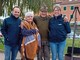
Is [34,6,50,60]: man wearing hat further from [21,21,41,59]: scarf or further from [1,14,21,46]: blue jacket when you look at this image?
[1,14,21,46]: blue jacket

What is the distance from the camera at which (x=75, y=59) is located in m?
8.59

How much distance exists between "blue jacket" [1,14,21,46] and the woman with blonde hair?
156 millimetres

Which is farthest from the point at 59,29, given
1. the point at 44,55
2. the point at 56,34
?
the point at 44,55

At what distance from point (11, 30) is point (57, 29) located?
1.21 m

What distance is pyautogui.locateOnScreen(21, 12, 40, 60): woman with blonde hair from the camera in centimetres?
782

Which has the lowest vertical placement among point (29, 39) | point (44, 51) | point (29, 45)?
point (44, 51)

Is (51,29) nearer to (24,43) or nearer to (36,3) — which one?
(24,43)

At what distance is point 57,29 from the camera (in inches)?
321

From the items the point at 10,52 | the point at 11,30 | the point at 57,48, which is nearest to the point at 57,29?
the point at 57,48

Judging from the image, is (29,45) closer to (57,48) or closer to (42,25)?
(42,25)

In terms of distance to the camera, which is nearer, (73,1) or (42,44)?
(42,44)

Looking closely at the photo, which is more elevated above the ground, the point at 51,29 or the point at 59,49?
the point at 51,29

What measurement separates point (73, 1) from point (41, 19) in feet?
249

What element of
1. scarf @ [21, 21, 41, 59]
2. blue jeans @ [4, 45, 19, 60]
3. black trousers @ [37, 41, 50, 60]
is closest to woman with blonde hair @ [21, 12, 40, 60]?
scarf @ [21, 21, 41, 59]
